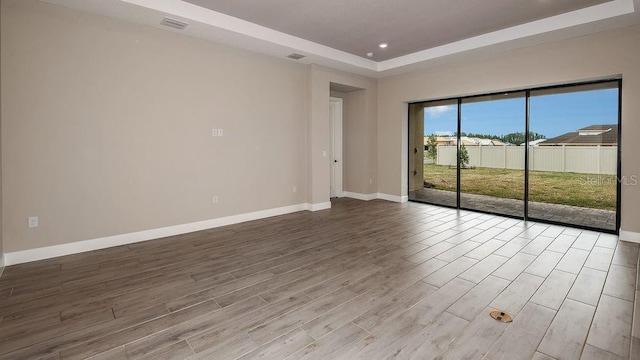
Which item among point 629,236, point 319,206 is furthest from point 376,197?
point 629,236

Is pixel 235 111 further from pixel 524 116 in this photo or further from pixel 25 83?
pixel 524 116

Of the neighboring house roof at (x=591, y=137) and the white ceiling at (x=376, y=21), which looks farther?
the neighboring house roof at (x=591, y=137)

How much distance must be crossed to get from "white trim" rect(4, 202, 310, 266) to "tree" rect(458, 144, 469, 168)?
12.4ft

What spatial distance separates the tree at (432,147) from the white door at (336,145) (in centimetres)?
204

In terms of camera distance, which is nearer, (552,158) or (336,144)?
(552,158)

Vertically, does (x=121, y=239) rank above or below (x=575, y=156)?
below

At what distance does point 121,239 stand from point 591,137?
683 centimetres

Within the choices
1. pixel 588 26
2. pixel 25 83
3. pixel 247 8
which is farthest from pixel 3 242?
pixel 588 26

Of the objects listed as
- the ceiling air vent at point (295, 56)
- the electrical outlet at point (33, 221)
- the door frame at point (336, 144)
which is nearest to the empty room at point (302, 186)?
the electrical outlet at point (33, 221)

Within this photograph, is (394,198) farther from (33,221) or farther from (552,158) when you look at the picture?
(33,221)

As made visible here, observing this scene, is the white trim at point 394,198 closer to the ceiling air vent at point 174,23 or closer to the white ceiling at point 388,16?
the white ceiling at point 388,16

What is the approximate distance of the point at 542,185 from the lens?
5.33 m

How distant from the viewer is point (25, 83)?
3.45 meters

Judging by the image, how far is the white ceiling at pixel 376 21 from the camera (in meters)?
3.94
